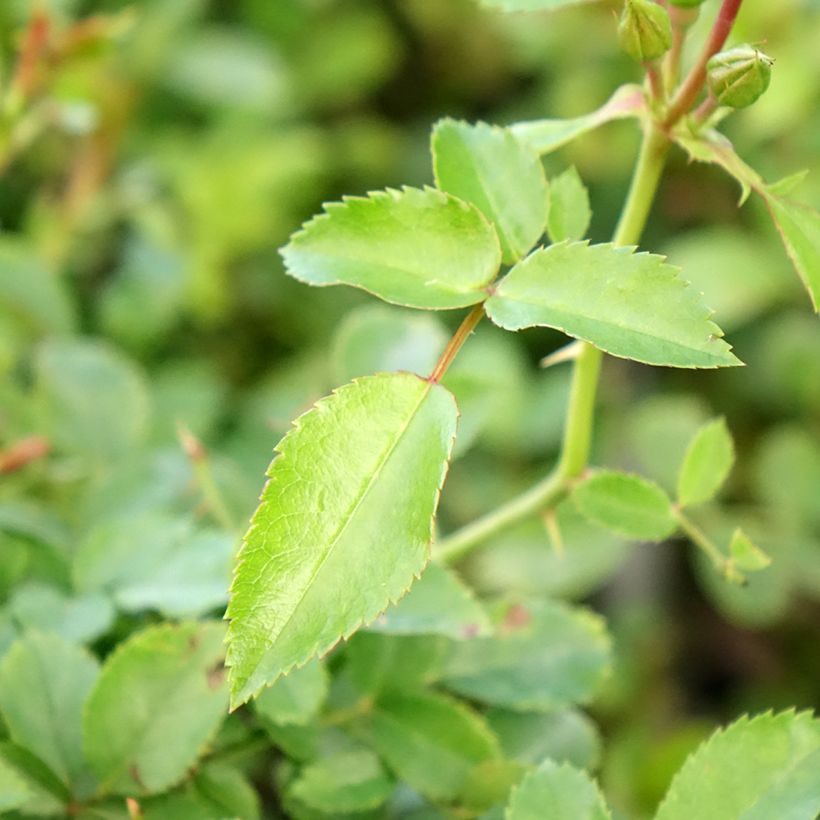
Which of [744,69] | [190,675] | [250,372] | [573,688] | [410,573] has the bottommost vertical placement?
[250,372]

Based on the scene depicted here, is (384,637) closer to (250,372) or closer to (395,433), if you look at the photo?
(395,433)

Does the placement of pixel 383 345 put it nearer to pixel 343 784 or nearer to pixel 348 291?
pixel 343 784

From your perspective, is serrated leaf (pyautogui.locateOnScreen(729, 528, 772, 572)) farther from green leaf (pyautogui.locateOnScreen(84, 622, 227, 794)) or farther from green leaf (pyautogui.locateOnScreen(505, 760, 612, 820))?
green leaf (pyautogui.locateOnScreen(84, 622, 227, 794))

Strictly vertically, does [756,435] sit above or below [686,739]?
above

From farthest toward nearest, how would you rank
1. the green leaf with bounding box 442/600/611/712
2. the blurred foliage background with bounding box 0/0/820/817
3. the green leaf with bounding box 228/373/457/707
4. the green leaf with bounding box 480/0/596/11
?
1. the blurred foliage background with bounding box 0/0/820/817
2. the green leaf with bounding box 442/600/611/712
3. the green leaf with bounding box 480/0/596/11
4. the green leaf with bounding box 228/373/457/707

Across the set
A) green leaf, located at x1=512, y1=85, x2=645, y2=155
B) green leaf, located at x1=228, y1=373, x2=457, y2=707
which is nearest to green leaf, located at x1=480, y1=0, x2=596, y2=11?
green leaf, located at x1=512, y1=85, x2=645, y2=155

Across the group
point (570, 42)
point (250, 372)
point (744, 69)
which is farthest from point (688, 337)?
point (570, 42)

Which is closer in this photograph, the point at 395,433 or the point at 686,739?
the point at 395,433

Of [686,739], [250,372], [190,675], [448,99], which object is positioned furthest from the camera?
[448,99]
